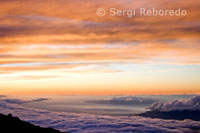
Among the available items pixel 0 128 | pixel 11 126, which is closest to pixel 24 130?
pixel 11 126

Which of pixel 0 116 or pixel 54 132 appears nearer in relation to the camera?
pixel 0 116

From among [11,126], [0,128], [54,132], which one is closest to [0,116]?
[11,126]

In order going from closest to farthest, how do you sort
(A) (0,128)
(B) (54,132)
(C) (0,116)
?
(A) (0,128)
(C) (0,116)
(B) (54,132)

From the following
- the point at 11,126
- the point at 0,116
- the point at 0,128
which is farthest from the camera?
the point at 0,116

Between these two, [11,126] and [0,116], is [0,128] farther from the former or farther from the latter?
[0,116]

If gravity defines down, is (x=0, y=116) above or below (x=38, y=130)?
above

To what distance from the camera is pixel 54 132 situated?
162 metres

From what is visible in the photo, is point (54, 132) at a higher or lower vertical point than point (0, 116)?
lower

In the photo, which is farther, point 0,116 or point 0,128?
point 0,116

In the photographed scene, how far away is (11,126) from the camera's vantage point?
142m

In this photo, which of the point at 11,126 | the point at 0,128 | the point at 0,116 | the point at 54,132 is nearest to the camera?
the point at 0,128

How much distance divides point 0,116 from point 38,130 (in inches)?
1113

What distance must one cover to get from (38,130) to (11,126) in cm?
1993

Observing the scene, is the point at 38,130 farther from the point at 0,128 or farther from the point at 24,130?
the point at 0,128
